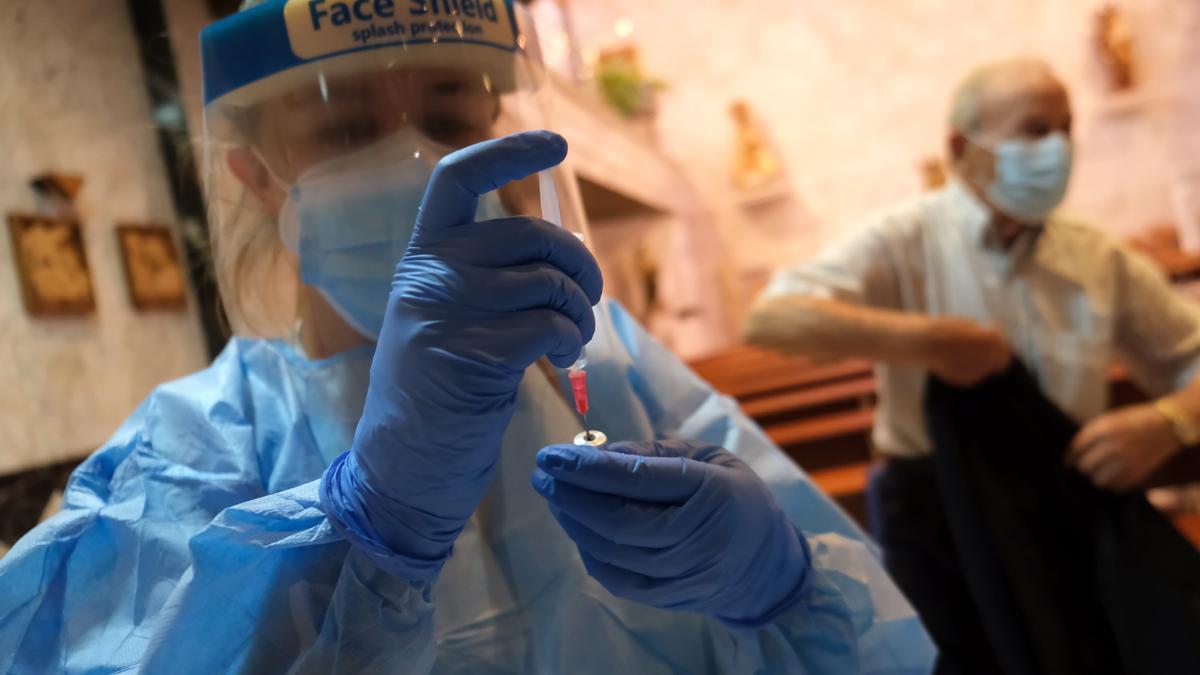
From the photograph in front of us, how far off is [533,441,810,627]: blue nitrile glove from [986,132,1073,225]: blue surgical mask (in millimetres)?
1157

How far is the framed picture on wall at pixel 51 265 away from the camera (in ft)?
2.96

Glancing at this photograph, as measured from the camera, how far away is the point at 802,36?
6.25 meters

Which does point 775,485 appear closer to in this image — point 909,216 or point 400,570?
point 400,570

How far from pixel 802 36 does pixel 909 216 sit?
197 inches

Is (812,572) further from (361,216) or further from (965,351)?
(965,351)

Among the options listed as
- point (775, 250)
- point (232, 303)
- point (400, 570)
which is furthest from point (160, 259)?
point (775, 250)

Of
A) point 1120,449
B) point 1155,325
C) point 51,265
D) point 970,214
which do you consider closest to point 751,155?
point 970,214

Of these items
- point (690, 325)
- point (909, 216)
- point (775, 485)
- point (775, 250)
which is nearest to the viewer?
point (775, 485)

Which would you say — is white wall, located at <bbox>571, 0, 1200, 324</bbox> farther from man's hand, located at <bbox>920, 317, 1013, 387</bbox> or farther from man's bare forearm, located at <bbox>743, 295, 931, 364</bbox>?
man's hand, located at <bbox>920, 317, 1013, 387</bbox>

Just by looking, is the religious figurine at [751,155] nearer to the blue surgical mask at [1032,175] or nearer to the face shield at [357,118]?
the blue surgical mask at [1032,175]

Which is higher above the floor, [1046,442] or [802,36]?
[802,36]

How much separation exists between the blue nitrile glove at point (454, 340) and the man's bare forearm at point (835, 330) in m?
0.99

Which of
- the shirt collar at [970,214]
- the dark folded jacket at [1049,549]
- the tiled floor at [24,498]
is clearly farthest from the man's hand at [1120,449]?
the tiled floor at [24,498]

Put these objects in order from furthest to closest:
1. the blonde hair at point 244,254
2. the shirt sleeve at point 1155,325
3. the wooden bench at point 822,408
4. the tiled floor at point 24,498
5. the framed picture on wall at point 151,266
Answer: the wooden bench at point 822,408
the shirt sleeve at point 1155,325
the framed picture on wall at point 151,266
the tiled floor at point 24,498
the blonde hair at point 244,254
